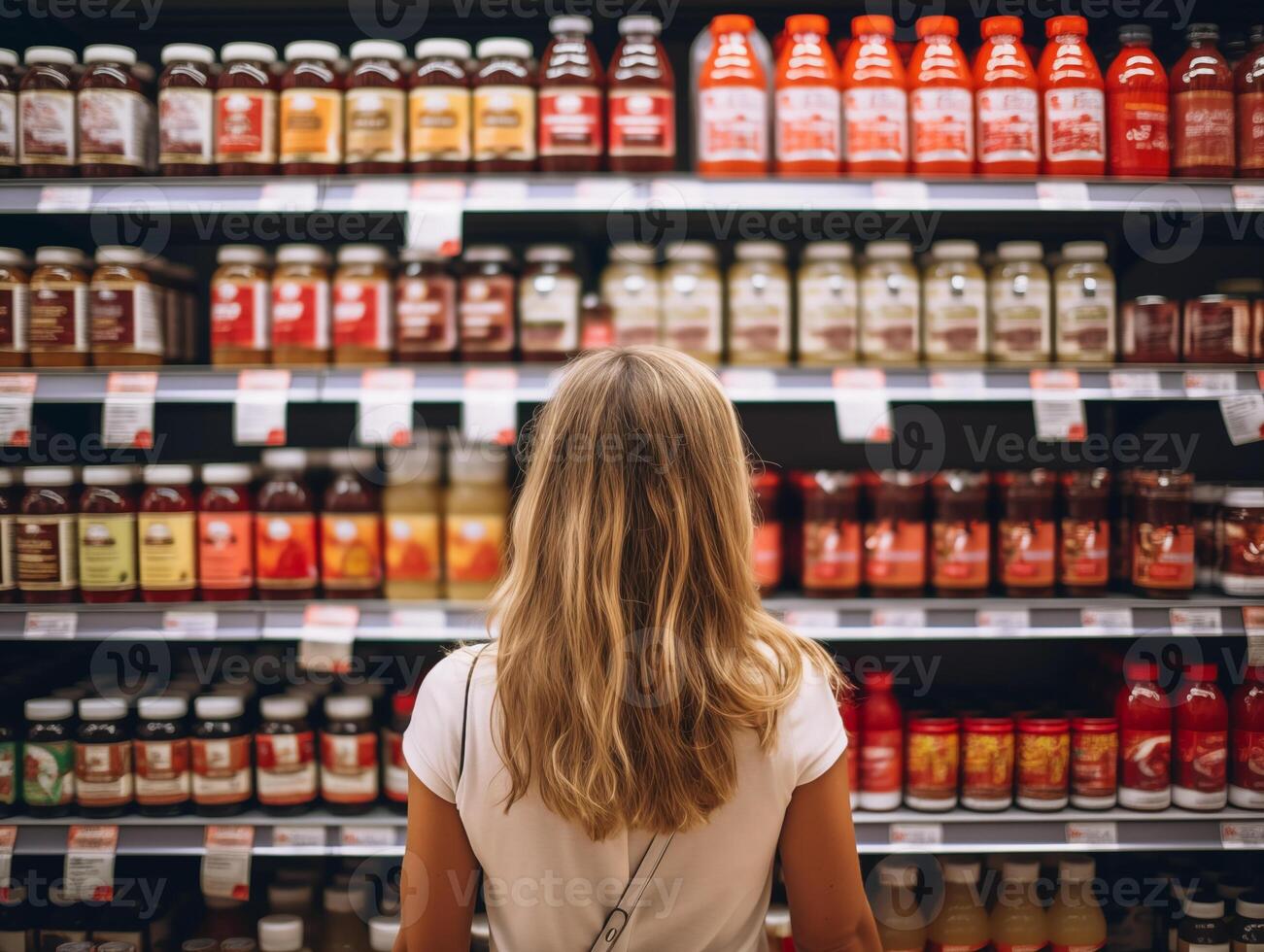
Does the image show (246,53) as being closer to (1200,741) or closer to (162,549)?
(162,549)

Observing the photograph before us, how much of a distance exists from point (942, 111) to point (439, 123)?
1.03 m

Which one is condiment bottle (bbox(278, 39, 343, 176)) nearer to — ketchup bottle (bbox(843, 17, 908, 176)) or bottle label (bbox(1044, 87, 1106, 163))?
ketchup bottle (bbox(843, 17, 908, 176))

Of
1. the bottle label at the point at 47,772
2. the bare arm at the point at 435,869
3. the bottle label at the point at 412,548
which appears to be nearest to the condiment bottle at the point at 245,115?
the bottle label at the point at 412,548

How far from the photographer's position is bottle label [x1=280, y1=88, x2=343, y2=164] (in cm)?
190

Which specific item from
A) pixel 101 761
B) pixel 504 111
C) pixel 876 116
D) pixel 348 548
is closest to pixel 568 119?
pixel 504 111

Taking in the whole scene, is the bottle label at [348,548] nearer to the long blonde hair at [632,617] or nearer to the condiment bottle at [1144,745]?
the long blonde hair at [632,617]

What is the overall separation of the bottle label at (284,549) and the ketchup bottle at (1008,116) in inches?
63.6

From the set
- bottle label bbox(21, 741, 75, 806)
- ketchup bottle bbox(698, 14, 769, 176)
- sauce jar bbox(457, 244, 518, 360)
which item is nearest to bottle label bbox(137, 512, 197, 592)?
bottle label bbox(21, 741, 75, 806)

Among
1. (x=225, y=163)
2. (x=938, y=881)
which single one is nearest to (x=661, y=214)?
(x=225, y=163)

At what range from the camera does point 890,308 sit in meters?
1.90

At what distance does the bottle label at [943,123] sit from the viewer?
1876 mm

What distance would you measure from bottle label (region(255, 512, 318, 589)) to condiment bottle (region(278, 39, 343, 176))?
726mm

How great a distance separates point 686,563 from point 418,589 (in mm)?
1123

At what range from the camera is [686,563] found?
91 centimetres
